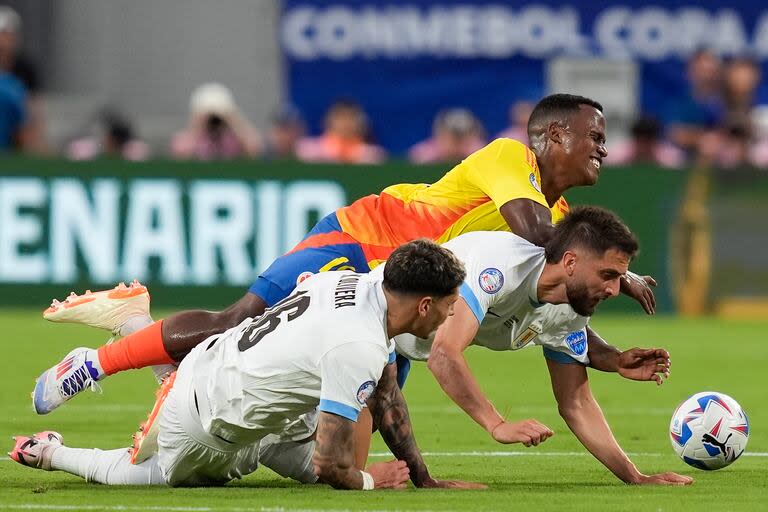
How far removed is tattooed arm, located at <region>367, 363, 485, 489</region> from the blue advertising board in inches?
628

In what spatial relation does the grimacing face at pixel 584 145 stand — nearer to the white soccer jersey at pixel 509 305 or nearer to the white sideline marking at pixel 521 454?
the white soccer jersey at pixel 509 305

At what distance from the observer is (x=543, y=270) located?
7.71 metres

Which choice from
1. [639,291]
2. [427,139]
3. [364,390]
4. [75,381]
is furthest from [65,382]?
[427,139]

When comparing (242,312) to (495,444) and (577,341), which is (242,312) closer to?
(577,341)

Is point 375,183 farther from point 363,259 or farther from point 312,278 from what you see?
point 312,278

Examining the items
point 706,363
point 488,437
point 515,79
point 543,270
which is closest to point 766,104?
point 515,79

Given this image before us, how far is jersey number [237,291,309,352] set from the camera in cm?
712

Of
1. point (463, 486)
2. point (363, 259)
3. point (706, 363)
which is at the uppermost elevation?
point (363, 259)

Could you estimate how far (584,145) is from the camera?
29.6 ft

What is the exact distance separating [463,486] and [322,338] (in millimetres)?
1249

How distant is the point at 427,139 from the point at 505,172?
1490cm

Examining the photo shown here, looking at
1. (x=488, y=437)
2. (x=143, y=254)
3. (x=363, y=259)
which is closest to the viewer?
(x=363, y=259)

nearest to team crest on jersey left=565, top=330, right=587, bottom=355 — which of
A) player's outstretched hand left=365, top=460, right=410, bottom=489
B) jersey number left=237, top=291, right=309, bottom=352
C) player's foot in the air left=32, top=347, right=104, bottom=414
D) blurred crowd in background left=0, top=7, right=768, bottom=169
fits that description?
player's outstretched hand left=365, top=460, right=410, bottom=489

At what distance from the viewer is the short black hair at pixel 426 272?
22.4 ft
